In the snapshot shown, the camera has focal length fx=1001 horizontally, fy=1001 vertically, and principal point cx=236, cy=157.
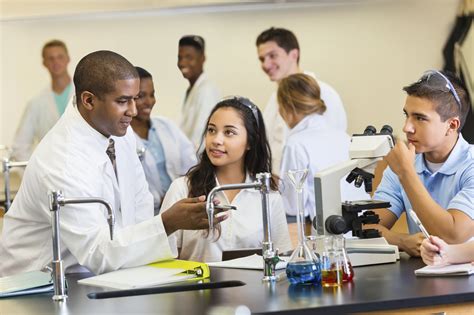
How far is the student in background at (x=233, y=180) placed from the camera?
11.2ft

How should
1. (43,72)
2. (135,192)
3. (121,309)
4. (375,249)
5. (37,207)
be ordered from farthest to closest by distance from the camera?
(43,72)
(135,192)
(37,207)
(375,249)
(121,309)

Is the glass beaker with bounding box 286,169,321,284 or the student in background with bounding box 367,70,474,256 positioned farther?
the student in background with bounding box 367,70,474,256

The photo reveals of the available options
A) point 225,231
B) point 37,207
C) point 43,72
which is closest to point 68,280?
point 37,207

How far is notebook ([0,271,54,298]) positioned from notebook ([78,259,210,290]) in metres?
0.12

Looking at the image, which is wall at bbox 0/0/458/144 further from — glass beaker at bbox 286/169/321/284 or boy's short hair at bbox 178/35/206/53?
glass beaker at bbox 286/169/321/284

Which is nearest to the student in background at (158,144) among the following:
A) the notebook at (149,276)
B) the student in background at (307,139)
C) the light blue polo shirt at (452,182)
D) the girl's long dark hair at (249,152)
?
the student in background at (307,139)

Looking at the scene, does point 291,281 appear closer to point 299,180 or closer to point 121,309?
point 299,180

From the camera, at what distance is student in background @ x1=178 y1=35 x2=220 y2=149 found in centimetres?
526

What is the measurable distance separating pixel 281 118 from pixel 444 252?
267cm

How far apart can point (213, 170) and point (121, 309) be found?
4.10 ft

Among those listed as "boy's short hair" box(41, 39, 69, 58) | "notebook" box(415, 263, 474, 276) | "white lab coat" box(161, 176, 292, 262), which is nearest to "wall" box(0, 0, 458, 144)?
"boy's short hair" box(41, 39, 69, 58)

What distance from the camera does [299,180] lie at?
8.41ft

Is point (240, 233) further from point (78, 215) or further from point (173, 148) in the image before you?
point (173, 148)

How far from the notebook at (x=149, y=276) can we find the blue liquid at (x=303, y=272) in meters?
0.29
